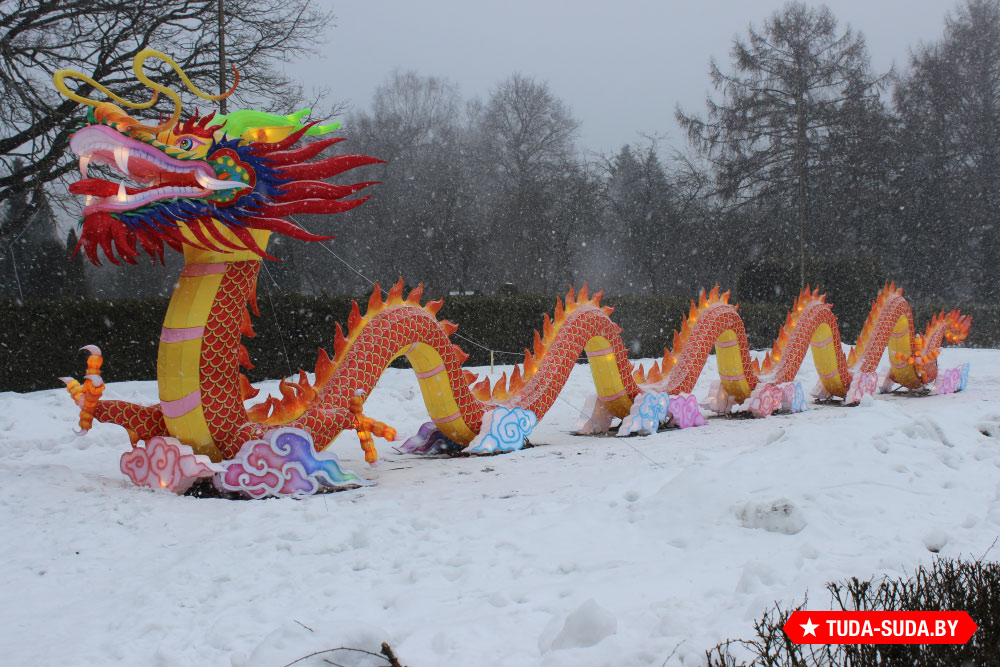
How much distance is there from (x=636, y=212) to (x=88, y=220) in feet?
65.6

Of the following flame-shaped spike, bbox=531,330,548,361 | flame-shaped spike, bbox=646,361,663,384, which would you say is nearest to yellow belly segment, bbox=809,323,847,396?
flame-shaped spike, bbox=646,361,663,384

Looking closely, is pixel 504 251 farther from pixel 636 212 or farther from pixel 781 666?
pixel 781 666

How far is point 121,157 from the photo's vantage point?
447 centimetres

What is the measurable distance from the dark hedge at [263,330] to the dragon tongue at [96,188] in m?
4.10

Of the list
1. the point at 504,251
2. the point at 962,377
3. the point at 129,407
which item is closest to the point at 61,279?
the point at 504,251

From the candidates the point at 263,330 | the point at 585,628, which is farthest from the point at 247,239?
the point at 263,330

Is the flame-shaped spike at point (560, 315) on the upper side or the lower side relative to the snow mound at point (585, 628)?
upper

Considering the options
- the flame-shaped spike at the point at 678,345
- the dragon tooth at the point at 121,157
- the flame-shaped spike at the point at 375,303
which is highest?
the dragon tooth at the point at 121,157

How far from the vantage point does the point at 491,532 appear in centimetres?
380

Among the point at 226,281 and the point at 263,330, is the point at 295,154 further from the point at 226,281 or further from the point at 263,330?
the point at 263,330

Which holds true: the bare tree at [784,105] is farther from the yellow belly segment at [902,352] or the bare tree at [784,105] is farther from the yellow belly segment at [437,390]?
the yellow belly segment at [437,390]

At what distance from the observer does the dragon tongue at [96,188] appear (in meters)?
4.43

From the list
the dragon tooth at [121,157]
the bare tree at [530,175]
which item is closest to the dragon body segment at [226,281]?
the dragon tooth at [121,157]

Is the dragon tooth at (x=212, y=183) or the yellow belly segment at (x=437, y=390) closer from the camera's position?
the dragon tooth at (x=212, y=183)
